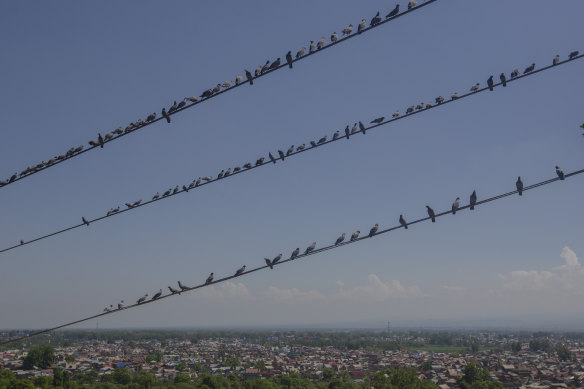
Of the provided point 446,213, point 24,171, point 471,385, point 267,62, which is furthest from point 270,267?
point 471,385

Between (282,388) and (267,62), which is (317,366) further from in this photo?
(267,62)

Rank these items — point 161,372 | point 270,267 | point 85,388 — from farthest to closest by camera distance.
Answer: point 161,372, point 85,388, point 270,267

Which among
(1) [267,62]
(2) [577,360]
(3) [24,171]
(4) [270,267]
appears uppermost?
(1) [267,62]

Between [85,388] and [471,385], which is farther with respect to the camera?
[471,385]

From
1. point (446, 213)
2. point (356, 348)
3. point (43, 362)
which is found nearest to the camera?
point (446, 213)

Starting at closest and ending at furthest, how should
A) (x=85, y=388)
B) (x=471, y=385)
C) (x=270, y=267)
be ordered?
(x=270, y=267) → (x=85, y=388) → (x=471, y=385)

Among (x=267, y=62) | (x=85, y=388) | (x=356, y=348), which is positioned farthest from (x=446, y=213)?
(x=356, y=348)

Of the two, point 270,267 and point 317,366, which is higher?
point 270,267

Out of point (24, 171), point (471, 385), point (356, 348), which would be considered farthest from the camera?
point (356, 348)

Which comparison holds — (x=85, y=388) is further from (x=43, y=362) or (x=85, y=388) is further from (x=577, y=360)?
(x=577, y=360)
